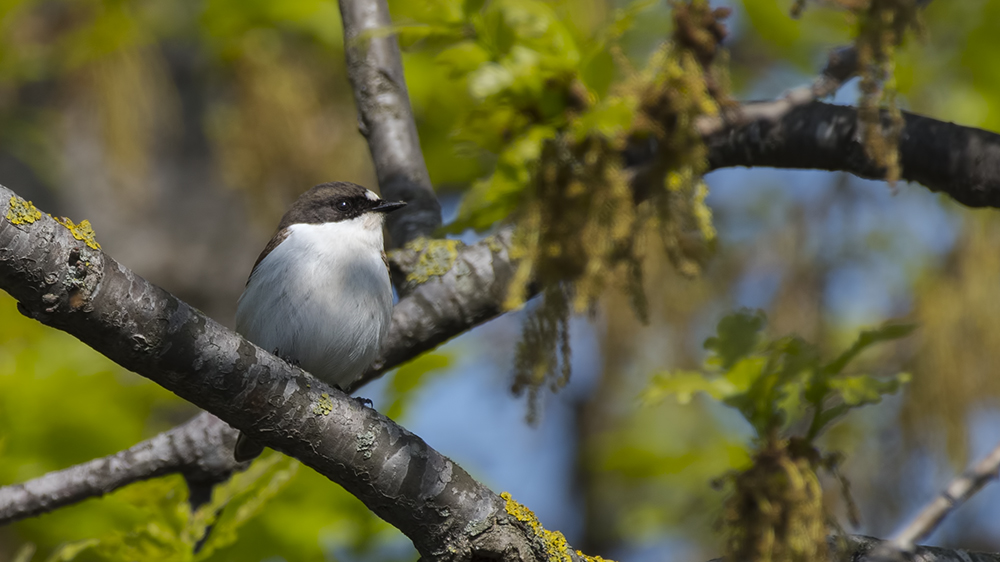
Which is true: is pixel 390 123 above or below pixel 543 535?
above

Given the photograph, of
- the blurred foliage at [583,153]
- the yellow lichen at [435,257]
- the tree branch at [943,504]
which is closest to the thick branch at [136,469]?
the yellow lichen at [435,257]

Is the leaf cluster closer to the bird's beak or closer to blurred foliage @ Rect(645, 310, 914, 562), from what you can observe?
blurred foliage @ Rect(645, 310, 914, 562)

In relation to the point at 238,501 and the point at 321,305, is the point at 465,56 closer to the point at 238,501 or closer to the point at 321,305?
the point at 321,305

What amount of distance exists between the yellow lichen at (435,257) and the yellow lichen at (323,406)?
4.51ft

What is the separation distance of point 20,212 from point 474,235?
2.15m

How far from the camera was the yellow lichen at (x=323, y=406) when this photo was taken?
2.78m

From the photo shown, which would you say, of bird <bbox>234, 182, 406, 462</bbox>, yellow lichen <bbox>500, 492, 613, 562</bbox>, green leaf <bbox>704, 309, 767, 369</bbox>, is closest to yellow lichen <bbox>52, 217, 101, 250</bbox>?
yellow lichen <bbox>500, 492, 613, 562</bbox>

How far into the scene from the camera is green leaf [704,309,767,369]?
3.10m

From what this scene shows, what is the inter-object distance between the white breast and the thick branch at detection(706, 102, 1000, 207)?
170cm

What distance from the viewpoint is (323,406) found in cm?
280

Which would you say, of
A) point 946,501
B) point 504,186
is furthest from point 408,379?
point 946,501

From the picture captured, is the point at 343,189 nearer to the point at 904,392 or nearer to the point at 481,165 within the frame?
the point at 481,165

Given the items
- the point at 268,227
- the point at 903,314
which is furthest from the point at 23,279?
the point at 903,314

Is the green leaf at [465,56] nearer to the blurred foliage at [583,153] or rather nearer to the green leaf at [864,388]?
the blurred foliage at [583,153]
